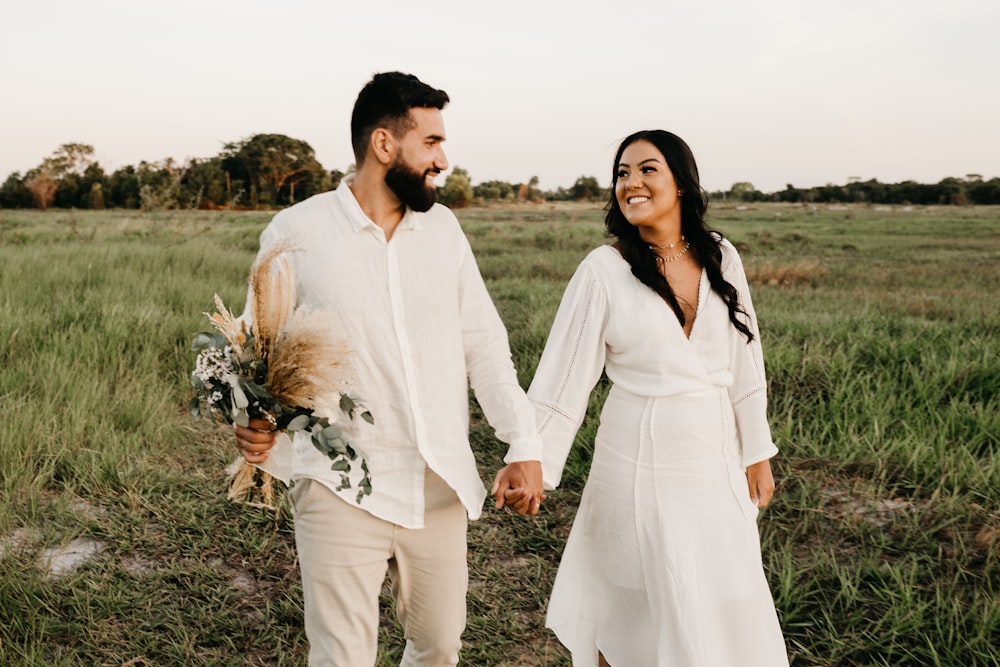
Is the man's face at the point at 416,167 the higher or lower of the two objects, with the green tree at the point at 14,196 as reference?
lower

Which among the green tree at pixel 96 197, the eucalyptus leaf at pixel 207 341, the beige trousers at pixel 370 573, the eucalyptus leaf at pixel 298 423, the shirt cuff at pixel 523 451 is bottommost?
the beige trousers at pixel 370 573

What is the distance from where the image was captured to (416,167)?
6.91 feet

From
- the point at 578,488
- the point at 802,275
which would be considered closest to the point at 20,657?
the point at 578,488

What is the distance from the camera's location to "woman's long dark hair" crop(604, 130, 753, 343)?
258 centimetres

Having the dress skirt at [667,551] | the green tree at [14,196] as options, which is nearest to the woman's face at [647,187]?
the dress skirt at [667,551]

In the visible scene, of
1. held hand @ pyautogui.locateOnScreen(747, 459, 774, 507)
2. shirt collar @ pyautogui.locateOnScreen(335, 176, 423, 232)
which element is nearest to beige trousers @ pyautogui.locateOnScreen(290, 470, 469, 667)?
shirt collar @ pyautogui.locateOnScreen(335, 176, 423, 232)

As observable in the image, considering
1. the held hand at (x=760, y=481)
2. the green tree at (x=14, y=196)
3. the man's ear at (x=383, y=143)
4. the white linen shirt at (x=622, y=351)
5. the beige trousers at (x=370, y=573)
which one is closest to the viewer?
the beige trousers at (x=370, y=573)

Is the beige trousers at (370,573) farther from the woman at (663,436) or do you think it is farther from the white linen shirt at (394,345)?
the woman at (663,436)

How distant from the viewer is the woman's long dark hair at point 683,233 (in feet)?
8.46

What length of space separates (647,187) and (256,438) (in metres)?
1.53

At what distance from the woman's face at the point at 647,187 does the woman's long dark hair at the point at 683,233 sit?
0.11 feet

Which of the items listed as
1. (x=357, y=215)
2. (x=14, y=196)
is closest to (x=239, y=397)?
(x=357, y=215)

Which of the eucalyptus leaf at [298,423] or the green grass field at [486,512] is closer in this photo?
the eucalyptus leaf at [298,423]

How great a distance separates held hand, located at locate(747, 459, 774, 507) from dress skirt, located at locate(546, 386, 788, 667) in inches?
4.7
